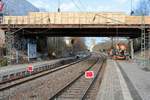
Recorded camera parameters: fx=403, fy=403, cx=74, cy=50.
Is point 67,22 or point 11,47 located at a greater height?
point 67,22

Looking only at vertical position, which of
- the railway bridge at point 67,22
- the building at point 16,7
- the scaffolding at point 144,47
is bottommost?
the scaffolding at point 144,47

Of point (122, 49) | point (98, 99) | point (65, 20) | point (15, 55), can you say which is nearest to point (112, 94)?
point (98, 99)

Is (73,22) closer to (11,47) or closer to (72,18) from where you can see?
(72,18)

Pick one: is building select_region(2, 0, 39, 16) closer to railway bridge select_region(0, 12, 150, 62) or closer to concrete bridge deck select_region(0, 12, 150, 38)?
railway bridge select_region(0, 12, 150, 62)

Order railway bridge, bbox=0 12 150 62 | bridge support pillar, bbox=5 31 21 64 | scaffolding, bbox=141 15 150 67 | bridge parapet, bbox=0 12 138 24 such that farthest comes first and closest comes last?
1. bridge parapet, bbox=0 12 138 24
2. railway bridge, bbox=0 12 150 62
3. bridge support pillar, bbox=5 31 21 64
4. scaffolding, bbox=141 15 150 67

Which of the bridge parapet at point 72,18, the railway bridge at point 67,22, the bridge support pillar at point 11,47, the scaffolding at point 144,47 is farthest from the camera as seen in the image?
the bridge parapet at point 72,18

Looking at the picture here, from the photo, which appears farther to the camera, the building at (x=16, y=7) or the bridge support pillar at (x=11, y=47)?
the building at (x=16, y=7)

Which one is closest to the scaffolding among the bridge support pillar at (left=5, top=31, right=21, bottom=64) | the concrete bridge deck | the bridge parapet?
the concrete bridge deck

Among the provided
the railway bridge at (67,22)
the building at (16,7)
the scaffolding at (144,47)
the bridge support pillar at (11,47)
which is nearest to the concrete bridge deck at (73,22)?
the railway bridge at (67,22)

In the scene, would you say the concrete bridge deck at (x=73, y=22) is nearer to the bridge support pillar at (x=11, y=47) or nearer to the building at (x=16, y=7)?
the bridge support pillar at (x=11, y=47)

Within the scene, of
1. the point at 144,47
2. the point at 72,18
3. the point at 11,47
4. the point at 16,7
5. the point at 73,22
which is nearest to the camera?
the point at 144,47

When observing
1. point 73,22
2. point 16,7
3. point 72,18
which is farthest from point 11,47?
point 16,7

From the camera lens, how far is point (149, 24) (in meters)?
64.8

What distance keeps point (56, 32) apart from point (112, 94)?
5289cm
